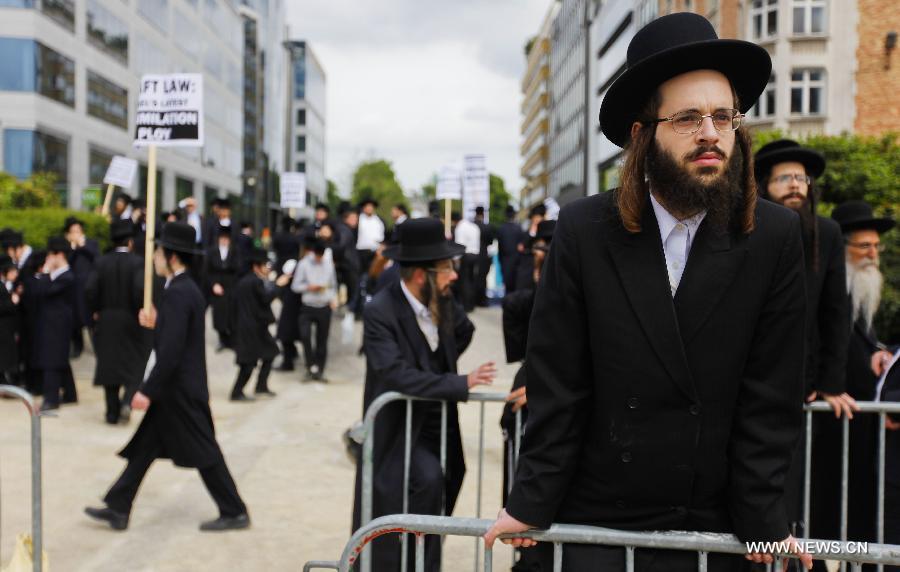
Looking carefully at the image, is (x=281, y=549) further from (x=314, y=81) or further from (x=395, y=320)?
(x=314, y=81)

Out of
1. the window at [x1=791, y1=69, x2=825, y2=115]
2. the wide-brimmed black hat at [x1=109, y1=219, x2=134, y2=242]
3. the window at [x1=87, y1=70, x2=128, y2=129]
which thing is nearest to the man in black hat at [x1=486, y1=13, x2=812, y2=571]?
the wide-brimmed black hat at [x1=109, y1=219, x2=134, y2=242]

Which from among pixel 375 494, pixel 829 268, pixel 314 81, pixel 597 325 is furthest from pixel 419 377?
pixel 314 81

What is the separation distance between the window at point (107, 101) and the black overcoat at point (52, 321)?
3207 centimetres

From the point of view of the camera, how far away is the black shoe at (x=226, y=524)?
6289 mm

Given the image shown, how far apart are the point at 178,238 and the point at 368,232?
36.1 feet

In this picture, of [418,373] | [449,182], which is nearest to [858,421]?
[418,373]

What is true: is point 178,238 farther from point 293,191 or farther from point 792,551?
point 293,191

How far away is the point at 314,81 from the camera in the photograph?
4309 inches

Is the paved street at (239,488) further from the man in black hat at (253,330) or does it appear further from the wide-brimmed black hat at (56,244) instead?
the wide-brimmed black hat at (56,244)

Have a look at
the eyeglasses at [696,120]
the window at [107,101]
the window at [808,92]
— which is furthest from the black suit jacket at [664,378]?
the window at [107,101]

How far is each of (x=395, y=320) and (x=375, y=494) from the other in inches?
33.0

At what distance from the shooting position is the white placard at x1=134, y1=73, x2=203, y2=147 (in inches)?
373

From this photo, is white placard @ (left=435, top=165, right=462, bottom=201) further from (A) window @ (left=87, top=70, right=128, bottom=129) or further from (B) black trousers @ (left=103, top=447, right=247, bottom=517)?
(A) window @ (left=87, top=70, right=128, bottom=129)

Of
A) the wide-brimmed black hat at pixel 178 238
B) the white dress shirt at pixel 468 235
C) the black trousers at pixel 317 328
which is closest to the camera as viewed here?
the wide-brimmed black hat at pixel 178 238
